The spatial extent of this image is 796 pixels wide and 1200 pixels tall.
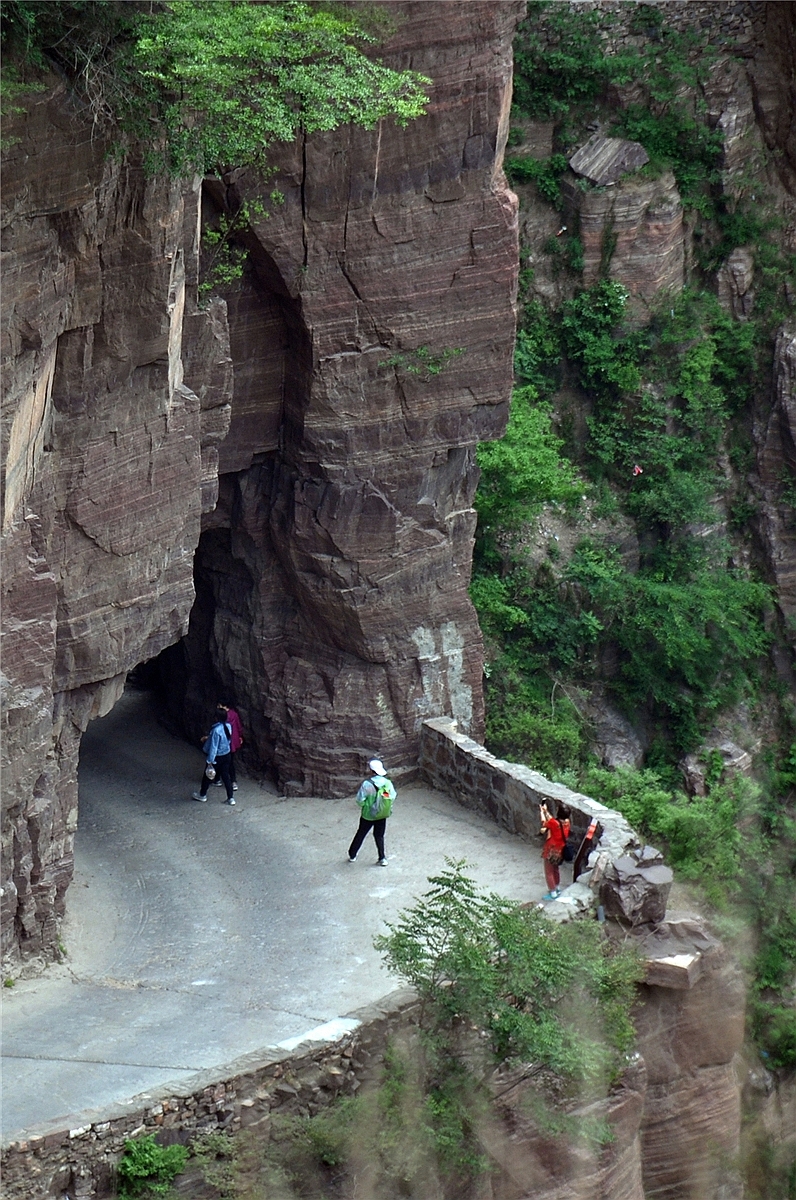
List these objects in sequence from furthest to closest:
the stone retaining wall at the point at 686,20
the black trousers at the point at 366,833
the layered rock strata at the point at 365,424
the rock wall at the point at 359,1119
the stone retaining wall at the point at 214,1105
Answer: the stone retaining wall at the point at 686,20 < the layered rock strata at the point at 365,424 < the black trousers at the point at 366,833 < the rock wall at the point at 359,1119 < the stone retaining wall at the point at 214,1105

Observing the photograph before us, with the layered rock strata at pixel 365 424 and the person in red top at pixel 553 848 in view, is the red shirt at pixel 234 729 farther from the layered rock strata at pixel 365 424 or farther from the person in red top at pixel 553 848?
the person in red top at pixel 553 848

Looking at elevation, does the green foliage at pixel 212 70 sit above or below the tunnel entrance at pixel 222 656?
above

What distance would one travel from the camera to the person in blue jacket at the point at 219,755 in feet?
62.7

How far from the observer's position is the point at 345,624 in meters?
19.7

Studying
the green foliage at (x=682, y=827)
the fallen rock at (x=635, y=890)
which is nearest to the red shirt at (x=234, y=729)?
the green foliage at (x=682, y=827)

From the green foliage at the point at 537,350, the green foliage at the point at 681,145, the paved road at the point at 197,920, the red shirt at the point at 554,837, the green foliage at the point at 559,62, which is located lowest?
the paved road at the point at 197,920

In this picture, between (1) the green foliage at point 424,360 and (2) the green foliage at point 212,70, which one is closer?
(2) the green foliage at point 212,70

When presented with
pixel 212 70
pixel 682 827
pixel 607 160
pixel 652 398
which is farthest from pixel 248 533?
pixel 607 160

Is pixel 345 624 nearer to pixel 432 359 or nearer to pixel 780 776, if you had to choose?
pixel 432 359

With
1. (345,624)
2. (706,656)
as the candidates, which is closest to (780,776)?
(706,656)

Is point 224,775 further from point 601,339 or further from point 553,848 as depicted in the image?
point 601,339

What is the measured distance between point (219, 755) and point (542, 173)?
11861 millimetres

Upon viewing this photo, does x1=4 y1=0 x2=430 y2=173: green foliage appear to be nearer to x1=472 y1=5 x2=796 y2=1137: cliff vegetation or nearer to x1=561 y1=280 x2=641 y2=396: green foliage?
x1=472 y1=5 x2=796 y2=1137: cliff vegetation

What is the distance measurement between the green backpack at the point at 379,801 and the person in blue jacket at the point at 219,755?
2.56m
